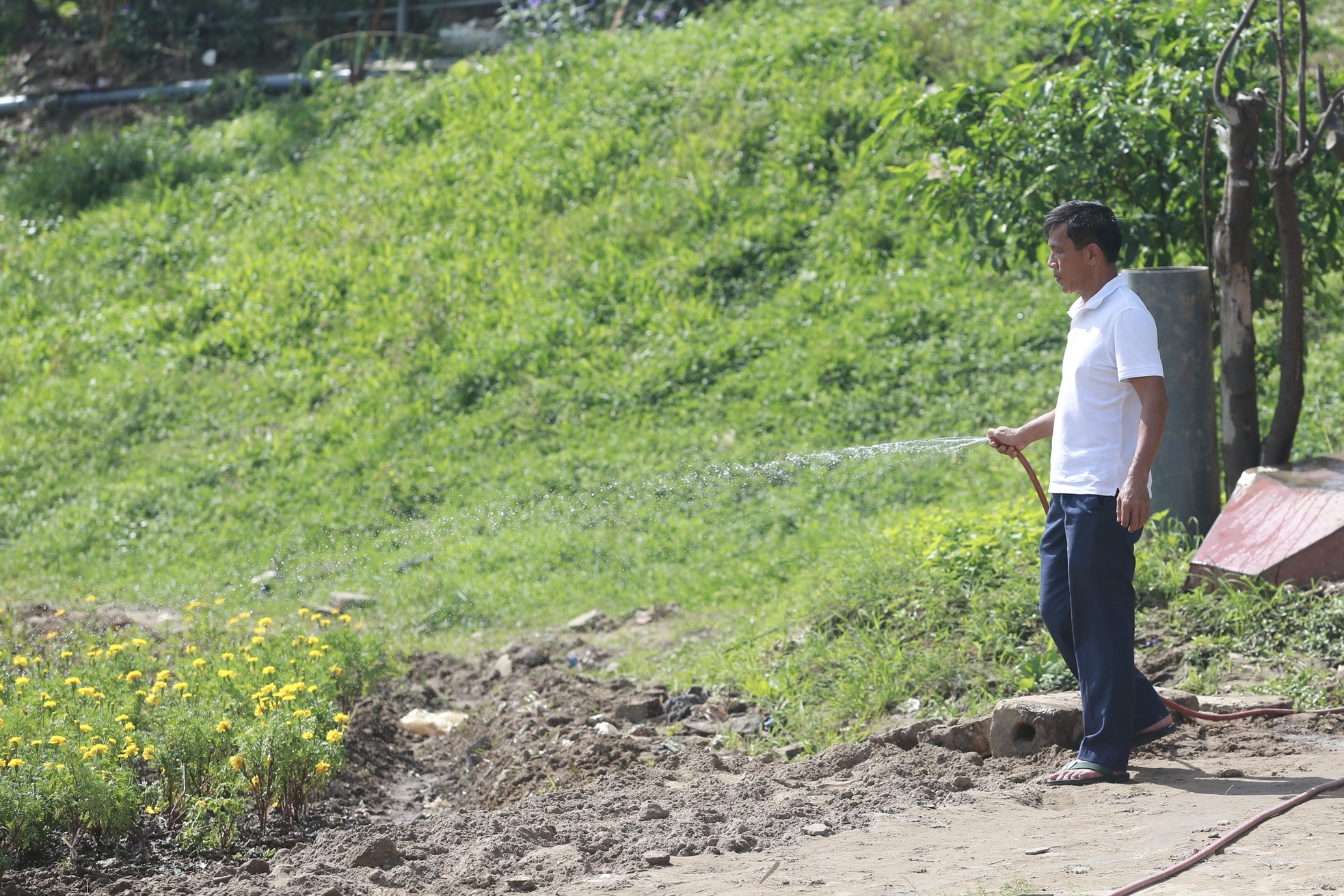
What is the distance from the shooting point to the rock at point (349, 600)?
790cm

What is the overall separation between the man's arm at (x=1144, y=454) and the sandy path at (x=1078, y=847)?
31.8 inches

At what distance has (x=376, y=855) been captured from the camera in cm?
387

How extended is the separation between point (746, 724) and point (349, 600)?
3320 mm

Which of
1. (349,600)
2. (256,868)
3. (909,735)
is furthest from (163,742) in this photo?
(349,600)

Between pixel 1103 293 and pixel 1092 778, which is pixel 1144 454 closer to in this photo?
pixel 1103 293

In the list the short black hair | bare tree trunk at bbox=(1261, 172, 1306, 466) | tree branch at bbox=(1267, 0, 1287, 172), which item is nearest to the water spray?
the short black hair

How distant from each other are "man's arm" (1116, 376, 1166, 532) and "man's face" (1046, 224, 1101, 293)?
1.26ft

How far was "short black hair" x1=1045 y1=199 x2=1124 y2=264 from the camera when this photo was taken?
3.96 meters

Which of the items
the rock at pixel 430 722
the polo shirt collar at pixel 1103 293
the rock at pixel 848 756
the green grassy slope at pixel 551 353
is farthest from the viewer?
the green grassy slope at pixel 551 353

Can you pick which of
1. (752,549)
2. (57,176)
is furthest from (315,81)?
(752,549)

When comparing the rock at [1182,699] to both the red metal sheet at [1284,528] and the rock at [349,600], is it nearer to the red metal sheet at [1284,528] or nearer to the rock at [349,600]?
the red metal sheet at [1284,528]

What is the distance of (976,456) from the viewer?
8250 millimetres

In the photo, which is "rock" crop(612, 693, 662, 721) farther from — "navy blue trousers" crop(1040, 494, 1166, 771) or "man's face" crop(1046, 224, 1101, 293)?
A: "man's face" crop(1046, 224, 1101, 293)

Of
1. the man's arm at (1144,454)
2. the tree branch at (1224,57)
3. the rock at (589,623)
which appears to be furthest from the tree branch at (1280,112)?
the rock at (589,623)
